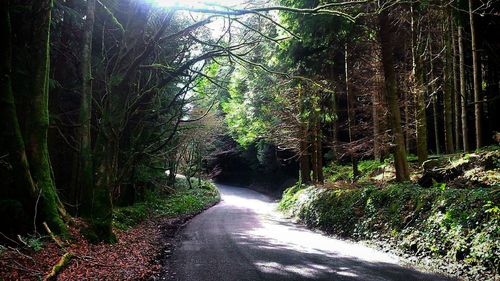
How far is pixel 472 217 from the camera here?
727 centimetres

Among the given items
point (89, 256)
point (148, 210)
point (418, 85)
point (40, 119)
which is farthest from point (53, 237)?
point (148, 210)

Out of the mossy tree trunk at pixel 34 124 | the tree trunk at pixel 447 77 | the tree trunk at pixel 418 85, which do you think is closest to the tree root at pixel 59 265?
the mossy tree trunk at pixel 34 124

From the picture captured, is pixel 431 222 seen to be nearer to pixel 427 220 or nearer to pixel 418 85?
pixel 427 220

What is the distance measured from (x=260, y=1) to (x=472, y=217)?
301 inches

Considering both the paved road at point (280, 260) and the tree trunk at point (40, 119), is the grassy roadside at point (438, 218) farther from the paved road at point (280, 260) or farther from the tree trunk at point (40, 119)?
the tree trunk at point (40, 119)

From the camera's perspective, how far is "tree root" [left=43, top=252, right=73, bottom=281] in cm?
573

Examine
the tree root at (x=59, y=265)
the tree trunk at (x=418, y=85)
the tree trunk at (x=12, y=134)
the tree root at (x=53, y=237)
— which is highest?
the tree trunk at (x=418, y=85)

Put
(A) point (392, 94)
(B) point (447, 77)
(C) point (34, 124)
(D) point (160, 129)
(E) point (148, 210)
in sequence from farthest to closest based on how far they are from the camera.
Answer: (E) point (148, 210)
(D) point (160, 129)
(B) point (447, 77)
(A) point (392, 94)
(C) point (34, 124)

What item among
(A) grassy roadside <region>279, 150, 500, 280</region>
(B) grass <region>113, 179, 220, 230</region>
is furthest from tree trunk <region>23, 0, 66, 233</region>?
(A) grassy roadside <region>279, 150, 500, 280</region>

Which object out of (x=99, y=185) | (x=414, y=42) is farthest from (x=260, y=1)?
(x=99, y=185)

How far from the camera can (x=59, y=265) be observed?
6.16 metres

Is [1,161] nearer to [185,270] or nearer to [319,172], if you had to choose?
[185,270]

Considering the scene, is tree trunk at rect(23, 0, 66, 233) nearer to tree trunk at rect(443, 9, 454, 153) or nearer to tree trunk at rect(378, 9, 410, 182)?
tree trunk at rect(378, 9, 410, 182)

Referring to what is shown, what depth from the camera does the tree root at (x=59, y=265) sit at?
573 cm
